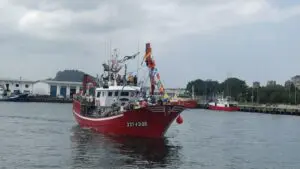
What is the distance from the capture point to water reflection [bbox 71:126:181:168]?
103 feet

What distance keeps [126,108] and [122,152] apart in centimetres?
800

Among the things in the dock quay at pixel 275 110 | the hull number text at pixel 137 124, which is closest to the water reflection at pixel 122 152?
the hull number text at pixel 137 124

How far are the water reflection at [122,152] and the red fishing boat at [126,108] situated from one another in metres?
1.14

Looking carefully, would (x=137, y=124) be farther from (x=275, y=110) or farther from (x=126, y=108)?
(x=275, y=110)

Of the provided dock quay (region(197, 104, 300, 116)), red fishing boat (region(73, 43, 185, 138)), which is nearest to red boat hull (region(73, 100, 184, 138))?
red fishing boat (region(73, 43, 185, 138))

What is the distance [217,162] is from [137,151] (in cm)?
670

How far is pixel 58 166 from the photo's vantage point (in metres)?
29.7

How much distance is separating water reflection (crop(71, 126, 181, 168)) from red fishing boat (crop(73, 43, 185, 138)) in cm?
114

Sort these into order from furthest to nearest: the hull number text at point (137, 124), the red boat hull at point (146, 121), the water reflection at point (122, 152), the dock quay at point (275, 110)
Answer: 1. the dock quay at point (275, 110)
2. the hull number text at point (137, 124)
3. the red boat hull at point (146, 121)
4. the water reflection at point (122, 152)

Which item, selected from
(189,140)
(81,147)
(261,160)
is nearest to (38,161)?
(81,147)

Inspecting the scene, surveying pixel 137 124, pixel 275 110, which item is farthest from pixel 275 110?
pixel 137 124

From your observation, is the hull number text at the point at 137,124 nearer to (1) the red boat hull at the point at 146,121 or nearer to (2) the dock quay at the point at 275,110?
(1) the red boat hull at the point at 146,121

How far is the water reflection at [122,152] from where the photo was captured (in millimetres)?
31406

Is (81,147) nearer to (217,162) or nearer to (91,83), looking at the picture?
(217,162)
